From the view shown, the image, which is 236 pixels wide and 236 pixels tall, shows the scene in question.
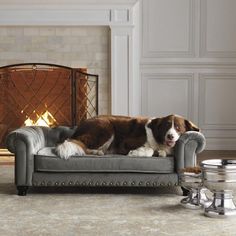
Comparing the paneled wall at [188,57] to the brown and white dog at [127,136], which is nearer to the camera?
the brown and white dog at [127,136]

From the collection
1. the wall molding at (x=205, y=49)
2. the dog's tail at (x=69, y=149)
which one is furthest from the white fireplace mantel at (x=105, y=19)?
the dog's tail at (x=69, y=149)

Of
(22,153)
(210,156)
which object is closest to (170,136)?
(22,153)

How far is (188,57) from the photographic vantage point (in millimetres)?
6711

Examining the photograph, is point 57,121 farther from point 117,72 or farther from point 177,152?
point 177,152

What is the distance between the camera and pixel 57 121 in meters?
6.51

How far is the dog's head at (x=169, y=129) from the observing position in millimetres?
4285

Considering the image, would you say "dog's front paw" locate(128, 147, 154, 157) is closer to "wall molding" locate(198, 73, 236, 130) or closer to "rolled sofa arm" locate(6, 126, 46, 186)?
"rolled sofa arm" locate(6, 126, 46, 186)

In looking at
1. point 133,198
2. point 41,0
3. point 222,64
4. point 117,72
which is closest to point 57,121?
point 117,72

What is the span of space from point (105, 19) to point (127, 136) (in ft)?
7.58

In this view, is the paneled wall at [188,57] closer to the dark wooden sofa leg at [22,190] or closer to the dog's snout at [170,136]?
the dog's snout at [170,136]

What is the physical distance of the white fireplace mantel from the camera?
21.0 ft

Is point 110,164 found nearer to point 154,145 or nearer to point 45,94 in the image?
point 154,145

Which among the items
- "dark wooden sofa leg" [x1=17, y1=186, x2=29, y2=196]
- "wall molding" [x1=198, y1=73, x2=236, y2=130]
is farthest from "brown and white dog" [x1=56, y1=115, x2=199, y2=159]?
"wall molding" [x1=198, y1=73, x2=236, y2=130]

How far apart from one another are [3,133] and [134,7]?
80.8 inches
